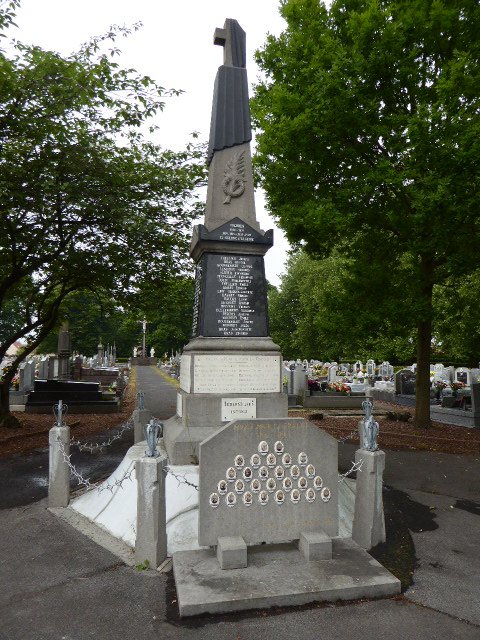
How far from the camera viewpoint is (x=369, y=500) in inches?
190

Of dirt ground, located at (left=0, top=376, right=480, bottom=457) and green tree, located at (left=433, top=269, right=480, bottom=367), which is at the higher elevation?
green tree, located at (left=433, top=269, right=480, bottom=367)

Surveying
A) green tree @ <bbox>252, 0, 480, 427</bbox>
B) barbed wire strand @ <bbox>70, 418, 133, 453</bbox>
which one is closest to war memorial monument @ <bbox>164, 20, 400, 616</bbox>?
barbed wire strand @ <bbox>70, 418, 133, 453</bbox>

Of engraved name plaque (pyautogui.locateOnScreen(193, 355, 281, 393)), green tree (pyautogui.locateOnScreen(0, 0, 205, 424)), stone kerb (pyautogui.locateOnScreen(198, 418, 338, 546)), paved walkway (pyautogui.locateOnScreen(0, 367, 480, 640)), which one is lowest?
paved walkway (pyautogui.locateOnScreen(0, 367, 480, 640))

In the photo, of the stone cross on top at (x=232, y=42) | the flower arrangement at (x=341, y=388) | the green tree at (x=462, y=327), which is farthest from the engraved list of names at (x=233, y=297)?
the green tree at (x=462, y=327)

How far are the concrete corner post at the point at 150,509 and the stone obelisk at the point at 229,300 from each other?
6.26 ft

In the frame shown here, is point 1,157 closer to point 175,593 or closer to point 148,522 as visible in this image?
point 148,522

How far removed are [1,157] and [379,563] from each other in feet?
34.7

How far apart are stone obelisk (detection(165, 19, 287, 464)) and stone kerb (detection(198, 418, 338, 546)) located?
2.05m

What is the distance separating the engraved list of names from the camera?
7344 millimetres

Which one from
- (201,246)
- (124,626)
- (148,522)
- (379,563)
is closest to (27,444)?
(201,246)

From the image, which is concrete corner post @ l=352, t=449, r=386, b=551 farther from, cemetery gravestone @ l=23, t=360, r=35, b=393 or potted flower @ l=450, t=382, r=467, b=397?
cemetery gravestone @ l=23, t=360, r=35, b=393

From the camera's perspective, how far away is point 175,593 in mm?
3939

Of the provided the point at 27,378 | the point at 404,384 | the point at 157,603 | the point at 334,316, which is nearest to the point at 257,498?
the point at 157,603

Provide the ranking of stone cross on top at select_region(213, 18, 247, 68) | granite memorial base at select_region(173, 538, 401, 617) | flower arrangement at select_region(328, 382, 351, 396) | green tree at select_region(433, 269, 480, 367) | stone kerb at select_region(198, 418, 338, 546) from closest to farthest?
granite memorial base at select_region(173, 538, 401, 617), stone kerb at select_region(198, 418, 338, 546), stone cross on top at select_region(213, 18, 247, 68), flower arrangement at select_region(328, 382, 351, 396), green tree at select_region(433, 269, 480, 367)
